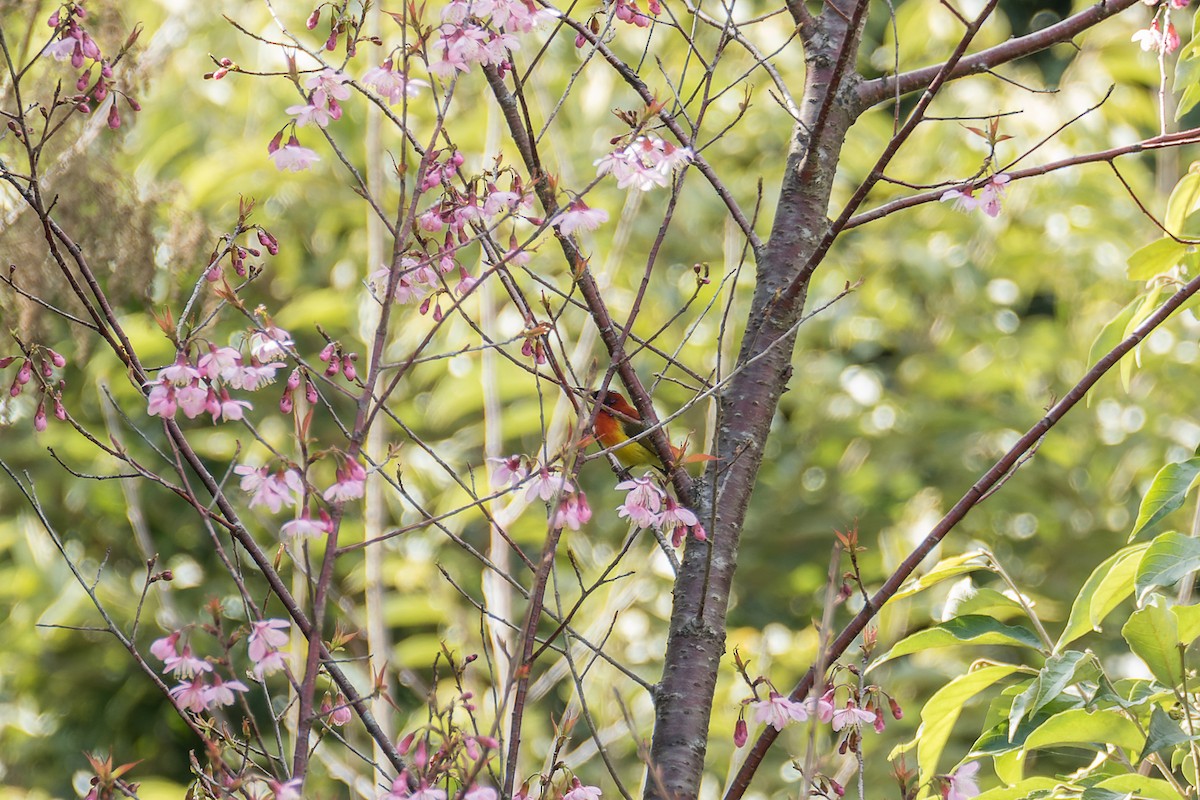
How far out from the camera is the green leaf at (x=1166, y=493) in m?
1.66

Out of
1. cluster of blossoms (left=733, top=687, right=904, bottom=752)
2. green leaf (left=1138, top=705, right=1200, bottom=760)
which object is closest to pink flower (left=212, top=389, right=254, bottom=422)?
cluster of blossoms (left=733, top=687, right=904, bottom=752)

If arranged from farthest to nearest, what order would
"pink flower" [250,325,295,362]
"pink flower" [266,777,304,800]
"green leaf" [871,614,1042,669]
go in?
"green leaf" [871,614,1042,669], "pink flower" [250,325,295,362], "pink flower" [266,777,304,800]

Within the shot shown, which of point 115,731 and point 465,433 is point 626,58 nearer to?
point 465,433

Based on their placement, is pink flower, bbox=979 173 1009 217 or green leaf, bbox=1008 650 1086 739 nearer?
green leaf, bbox=1008 650 1086 739

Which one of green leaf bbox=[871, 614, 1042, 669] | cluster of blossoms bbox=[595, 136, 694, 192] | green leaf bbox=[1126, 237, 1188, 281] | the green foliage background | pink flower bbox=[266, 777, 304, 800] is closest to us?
pink flower bbox=[266, 777, 304, 800]

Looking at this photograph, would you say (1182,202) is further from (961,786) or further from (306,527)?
(306,527)

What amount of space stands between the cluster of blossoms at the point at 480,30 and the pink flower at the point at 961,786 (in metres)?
1.14

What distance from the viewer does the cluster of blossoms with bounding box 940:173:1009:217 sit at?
5.83 feet

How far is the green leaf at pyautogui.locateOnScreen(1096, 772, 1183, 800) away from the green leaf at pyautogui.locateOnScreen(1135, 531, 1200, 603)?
0.67 ft

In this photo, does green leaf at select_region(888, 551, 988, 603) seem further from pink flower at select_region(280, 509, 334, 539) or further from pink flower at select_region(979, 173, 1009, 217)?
pink flower at select_region(280, 509, 334, 539)

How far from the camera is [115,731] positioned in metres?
4.78

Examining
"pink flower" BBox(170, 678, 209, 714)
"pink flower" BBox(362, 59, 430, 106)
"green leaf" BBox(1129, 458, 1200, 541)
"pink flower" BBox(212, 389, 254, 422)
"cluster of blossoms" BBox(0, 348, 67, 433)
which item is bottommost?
"pink flower" BBox(170, 678, 209, 714)

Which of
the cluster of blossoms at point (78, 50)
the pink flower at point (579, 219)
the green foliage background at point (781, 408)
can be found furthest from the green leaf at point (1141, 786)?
the green foliage background at point (781, 408)

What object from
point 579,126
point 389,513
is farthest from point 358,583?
point 579,126
